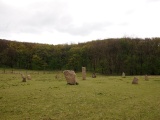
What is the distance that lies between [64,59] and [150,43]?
1287 inches

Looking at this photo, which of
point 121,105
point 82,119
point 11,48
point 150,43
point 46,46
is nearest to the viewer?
point 82,119

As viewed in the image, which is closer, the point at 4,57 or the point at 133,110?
the point at 133,110

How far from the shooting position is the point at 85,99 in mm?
15797

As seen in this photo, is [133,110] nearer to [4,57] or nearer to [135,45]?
[135,45]

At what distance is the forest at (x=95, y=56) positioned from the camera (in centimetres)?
6747

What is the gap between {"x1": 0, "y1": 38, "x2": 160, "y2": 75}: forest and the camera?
67.5 metres

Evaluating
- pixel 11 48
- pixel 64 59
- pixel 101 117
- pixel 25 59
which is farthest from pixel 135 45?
pixel 101 117

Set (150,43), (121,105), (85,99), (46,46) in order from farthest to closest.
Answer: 1. (46,46)
2. (150,43)
3. (85,99)
4. (121,105)

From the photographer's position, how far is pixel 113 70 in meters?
70.2

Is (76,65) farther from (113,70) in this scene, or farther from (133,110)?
(133,110)

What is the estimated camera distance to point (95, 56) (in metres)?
74.9

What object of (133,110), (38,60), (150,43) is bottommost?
(133,110)

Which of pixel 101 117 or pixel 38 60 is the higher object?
pixel 38 60

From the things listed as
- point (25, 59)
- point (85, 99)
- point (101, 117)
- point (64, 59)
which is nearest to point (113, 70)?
point (64, 59)
